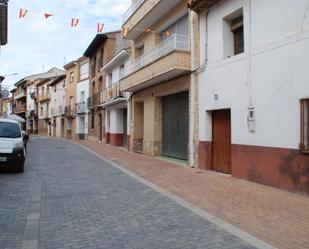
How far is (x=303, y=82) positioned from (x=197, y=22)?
227 inches

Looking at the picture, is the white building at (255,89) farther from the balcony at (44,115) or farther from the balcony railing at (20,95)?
the balcony railing at (20,95)

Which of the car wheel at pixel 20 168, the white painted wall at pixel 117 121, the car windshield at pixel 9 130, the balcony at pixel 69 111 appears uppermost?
the balcony at pixel 69 111

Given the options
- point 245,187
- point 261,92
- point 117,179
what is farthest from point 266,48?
point 117,179

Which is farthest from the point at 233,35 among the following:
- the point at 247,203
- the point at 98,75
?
the point at 98,75

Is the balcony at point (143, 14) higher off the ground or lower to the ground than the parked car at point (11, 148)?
higher

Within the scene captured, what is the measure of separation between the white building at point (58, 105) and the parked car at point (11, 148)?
29.8 metres

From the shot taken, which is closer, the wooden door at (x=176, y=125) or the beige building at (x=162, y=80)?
the beige building at (x=162, y=80)

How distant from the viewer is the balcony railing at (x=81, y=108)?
111ft

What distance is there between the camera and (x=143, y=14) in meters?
15.6

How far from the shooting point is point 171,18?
47.4 ft

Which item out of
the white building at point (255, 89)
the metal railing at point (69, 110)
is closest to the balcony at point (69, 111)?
the metal railing at point (69, 110)

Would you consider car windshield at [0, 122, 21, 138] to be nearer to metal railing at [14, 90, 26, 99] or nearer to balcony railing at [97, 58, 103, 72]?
balcony railing at [97, 58, 103, 72]

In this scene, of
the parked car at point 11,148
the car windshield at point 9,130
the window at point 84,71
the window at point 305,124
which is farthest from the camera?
the window at point 84,71

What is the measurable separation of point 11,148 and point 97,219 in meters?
6.05
